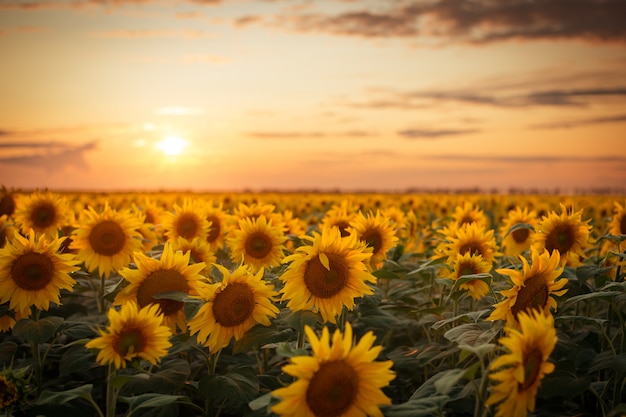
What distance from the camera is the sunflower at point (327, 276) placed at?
4.14 metres

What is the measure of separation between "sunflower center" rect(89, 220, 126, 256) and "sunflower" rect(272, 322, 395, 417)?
3828 mm

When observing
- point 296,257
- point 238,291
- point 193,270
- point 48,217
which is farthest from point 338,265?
point 48,217

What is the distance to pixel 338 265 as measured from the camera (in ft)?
13.7

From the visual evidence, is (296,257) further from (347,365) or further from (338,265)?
(347,365)

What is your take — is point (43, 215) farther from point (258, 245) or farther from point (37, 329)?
point (37, 329)

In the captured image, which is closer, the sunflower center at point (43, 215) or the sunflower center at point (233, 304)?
the sunflower center at point (233, 304)

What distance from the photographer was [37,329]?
4.61 metres

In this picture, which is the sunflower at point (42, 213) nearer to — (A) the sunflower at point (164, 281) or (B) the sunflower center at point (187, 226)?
(B) the sunflower center at point (187, 226)

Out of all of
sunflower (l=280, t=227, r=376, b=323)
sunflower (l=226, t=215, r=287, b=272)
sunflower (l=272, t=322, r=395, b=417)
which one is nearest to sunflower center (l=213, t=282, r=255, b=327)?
sunflower (l=280, t=227, r=376, b=323)

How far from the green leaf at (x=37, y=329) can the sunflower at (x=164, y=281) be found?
2.26 feet

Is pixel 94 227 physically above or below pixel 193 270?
above

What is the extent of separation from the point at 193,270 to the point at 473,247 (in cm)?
313

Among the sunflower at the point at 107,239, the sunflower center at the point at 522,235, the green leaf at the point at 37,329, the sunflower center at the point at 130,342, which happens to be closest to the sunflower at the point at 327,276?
the sunflower center at the point at 130,342

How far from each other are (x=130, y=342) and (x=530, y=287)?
2.58 meters
